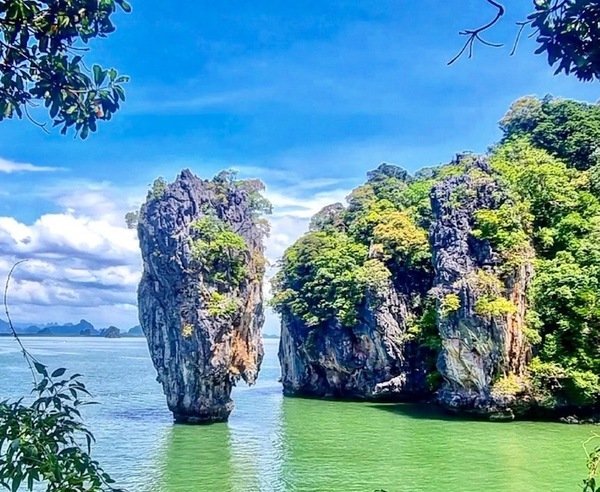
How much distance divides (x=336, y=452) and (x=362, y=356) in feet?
33.0

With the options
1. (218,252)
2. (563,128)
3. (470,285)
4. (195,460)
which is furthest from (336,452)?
(563,128)

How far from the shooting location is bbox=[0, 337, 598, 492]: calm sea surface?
1276 cm

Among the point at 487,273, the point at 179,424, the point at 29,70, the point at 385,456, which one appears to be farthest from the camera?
the point at 487,273

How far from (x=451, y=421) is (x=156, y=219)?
1114 cm

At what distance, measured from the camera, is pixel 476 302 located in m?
20.0

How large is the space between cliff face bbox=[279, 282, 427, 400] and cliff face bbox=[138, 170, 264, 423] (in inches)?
246

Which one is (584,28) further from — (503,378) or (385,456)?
(503,378)

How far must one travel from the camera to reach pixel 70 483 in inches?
71.4

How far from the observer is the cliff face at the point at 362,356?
2478cm

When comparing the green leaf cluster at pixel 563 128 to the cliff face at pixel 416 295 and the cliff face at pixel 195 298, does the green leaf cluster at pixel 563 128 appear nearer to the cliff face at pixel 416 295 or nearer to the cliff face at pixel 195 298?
the cliff face at pixel 416 295

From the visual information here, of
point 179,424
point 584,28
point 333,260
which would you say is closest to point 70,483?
point 584,28

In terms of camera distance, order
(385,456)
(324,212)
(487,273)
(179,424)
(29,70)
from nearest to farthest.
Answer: (29,70), (385,456), (179,424), (487,273), (324,212)

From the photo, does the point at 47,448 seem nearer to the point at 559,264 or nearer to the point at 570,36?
the point at 570,36

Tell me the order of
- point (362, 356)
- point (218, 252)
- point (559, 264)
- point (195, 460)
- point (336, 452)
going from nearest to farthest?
point (195, 460)
point (336, 452)
point (218, 252)
point (559, 264)
point (362, 356)
